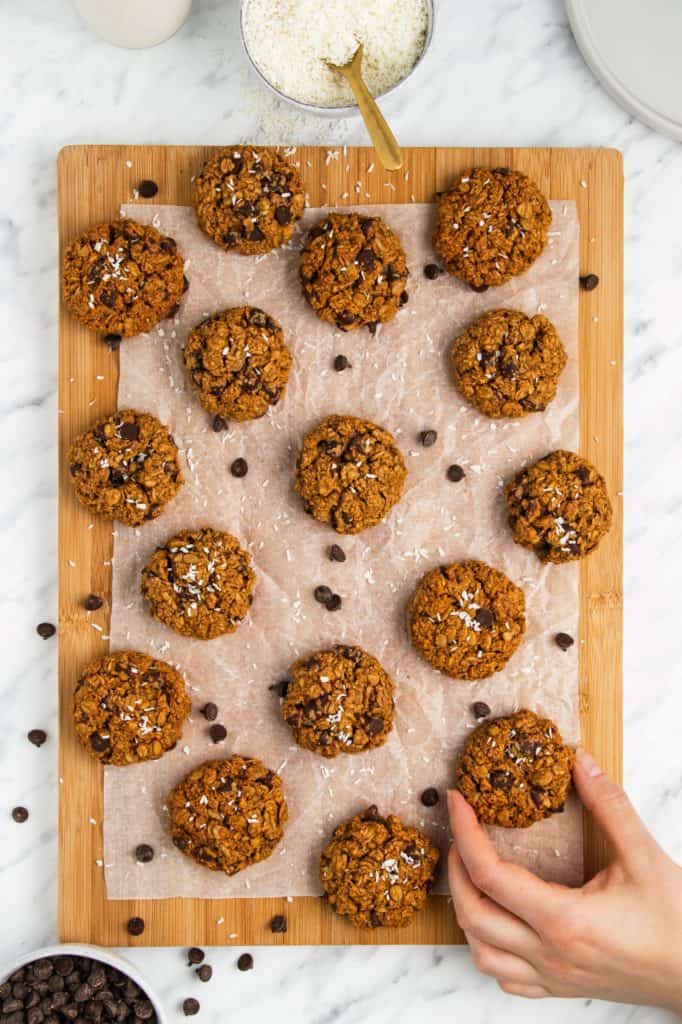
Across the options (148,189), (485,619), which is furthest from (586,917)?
(148,189)

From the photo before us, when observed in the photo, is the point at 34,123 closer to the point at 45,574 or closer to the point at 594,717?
the point at 45,574

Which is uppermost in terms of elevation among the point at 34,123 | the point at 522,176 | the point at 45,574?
the point at 34,123

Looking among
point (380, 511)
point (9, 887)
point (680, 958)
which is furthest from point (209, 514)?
point (680, 958)

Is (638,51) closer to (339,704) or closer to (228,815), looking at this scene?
(339,704)

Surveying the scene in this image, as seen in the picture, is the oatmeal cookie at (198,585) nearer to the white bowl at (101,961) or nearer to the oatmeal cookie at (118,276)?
the oatmeal cookie at (118,276)

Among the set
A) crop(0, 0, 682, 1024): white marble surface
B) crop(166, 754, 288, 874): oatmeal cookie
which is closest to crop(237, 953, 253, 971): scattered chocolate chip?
crop(0, 0, 682, 1024): white marble surface

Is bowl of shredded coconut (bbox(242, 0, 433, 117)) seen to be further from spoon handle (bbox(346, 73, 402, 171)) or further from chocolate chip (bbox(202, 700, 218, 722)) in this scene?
chocolate chip (bbox(202, 700, 218, 722))
